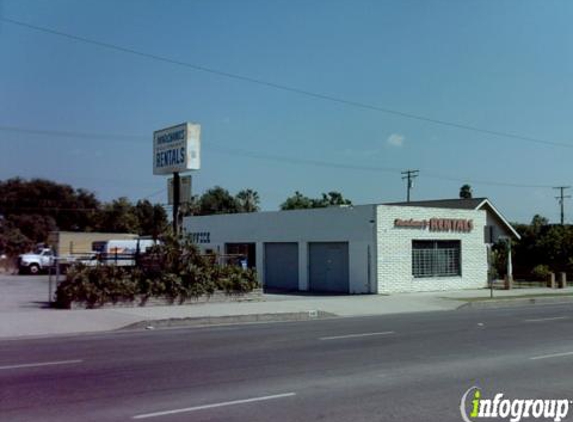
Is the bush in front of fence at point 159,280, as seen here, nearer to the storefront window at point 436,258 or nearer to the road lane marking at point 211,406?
the storefront window at point 436,258

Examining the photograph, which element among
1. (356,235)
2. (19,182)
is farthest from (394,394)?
(19,182)

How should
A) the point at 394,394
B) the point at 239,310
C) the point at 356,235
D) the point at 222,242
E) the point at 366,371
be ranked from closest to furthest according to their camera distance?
the point at 394,394
the point at 366,371
the point at 239,310
the point at 356,235
the point at 222,242

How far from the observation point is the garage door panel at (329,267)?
33656 mm

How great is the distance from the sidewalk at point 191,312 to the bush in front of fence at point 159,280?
1.96 feet

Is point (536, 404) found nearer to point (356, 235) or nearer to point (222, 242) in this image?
point (356, 235)

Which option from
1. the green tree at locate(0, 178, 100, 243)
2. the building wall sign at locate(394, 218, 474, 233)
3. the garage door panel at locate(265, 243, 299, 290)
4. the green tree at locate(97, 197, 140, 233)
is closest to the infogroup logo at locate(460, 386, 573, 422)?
the building wall sign at locate(394, 218, 474, 233)

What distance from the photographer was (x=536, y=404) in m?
8.42

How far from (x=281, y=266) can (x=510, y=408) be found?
28.7 metres

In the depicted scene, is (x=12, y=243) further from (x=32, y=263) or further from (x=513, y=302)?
(x=513, y=302)

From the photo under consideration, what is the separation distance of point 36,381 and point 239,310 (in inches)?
487

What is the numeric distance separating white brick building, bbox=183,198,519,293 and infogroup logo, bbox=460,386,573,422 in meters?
21.8

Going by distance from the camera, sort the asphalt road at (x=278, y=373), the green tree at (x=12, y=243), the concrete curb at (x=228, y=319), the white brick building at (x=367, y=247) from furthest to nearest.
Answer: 1. the green tree at (x=12, y=243)
2. the white brick building at (x=367, y=247)
3. the concrete curb at (x=228, y=319)
4. the asphalt road at (x=278, y=373)

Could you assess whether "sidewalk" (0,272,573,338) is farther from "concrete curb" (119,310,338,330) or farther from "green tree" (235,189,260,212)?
"green tree" (235,189,260,212)

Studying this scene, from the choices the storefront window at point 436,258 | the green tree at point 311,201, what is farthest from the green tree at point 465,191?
the storefront window at point 436,258
